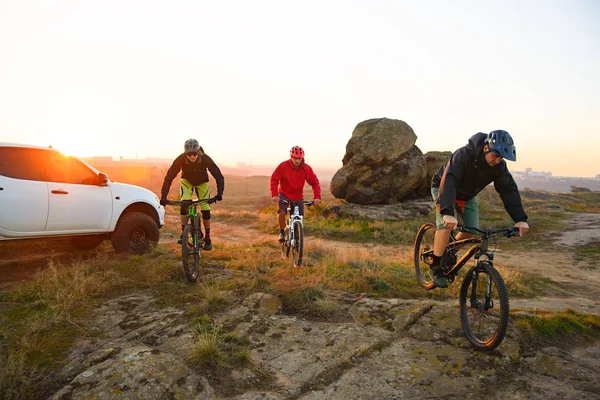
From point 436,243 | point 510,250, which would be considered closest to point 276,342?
point 436,243

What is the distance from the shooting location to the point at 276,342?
435cm

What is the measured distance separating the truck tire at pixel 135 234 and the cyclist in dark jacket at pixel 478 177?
612 cm

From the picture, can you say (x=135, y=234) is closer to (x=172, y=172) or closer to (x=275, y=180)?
(x=172, y=172)

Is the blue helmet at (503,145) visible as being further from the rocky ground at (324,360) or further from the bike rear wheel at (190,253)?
the bike rear wheel at (190,253)

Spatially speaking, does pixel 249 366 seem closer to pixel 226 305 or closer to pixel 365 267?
pixel 226 305

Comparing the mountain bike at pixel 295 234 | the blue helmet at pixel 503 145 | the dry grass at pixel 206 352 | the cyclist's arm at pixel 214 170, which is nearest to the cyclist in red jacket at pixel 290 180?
the mountain bike at pixel 295 234

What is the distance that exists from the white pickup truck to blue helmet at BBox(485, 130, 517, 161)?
696 cm

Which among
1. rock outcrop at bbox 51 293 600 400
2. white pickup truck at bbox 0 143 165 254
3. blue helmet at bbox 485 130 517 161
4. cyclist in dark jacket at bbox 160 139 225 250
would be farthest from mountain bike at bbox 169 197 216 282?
blue helmet at bbox 485 130 517 161

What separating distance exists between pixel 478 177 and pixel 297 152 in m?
3.84

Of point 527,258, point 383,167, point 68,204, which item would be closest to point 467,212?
point 68,204

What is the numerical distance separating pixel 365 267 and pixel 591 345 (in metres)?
3.81

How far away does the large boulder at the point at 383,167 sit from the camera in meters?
19.2

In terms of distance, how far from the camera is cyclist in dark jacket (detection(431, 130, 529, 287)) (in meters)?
4.43

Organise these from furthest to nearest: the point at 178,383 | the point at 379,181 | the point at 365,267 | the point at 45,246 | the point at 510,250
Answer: the point at 379,181 → the point at 510,250 → the point at 45,246 → the point at 365,267 → the point at 178,383
